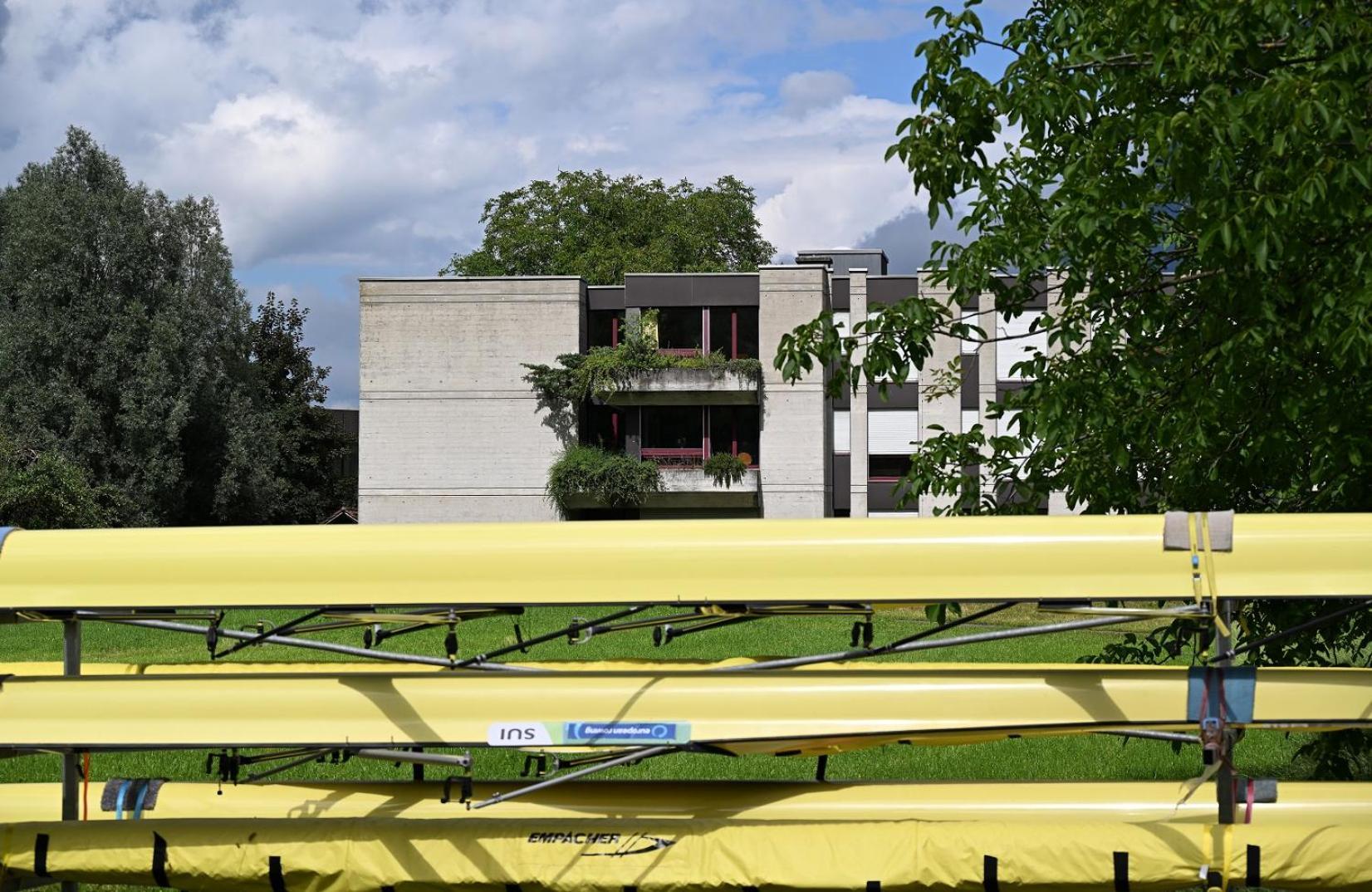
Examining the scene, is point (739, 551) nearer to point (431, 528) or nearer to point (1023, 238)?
point (431, 528)

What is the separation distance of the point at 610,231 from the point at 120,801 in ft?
204

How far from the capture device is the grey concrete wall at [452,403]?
5381 centimetres

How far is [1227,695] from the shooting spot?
501cm

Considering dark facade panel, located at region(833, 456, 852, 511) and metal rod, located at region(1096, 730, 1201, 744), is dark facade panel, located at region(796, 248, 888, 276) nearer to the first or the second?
dark facade panel, located at region(833, 456, 852, 511)

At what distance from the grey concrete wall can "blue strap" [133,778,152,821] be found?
155 feet

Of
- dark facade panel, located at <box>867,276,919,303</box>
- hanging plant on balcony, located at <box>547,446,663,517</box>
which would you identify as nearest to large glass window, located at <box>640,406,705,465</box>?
hanging plant on balcony, located at <box>547,446,663,517</box>

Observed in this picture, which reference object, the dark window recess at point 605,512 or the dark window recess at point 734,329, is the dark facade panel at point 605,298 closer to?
the dark window recess at point 734,329

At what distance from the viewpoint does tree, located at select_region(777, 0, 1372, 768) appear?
20.0 ft

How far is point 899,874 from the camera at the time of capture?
5.07 metres

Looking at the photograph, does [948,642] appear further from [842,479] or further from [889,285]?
[842,479]

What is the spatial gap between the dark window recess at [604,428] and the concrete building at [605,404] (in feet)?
0.15

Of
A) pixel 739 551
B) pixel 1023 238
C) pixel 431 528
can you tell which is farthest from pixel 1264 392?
pixel 431 528

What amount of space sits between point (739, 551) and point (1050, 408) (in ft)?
8.53

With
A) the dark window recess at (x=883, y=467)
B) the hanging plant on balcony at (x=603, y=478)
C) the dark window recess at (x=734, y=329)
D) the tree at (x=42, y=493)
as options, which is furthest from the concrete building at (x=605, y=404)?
the tree at (x=42, y=493)
